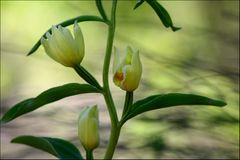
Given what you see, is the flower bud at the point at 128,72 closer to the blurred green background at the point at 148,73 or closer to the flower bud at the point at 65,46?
the flower bud at the point at 65,46

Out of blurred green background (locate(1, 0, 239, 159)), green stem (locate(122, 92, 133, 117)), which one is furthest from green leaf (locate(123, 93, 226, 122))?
blurred green background (locate(1, 0, 239, 159))

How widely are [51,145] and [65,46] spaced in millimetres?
100

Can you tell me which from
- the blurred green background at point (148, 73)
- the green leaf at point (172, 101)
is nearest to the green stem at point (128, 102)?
the green leaf at point (172, 101)

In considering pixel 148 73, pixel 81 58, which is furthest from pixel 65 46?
pixel 148 73

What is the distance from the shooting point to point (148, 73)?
179cm

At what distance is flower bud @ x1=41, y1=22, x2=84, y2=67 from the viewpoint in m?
0.48

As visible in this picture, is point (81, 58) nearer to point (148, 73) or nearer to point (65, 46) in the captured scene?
point (65, 46)

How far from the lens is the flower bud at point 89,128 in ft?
1.66

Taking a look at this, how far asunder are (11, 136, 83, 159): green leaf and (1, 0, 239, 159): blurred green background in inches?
36.7

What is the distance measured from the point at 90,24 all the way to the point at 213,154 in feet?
2.22

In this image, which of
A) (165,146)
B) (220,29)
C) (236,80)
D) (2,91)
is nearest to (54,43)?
(165,146)

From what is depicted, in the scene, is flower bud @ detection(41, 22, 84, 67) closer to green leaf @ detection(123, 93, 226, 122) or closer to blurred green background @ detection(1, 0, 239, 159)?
green leaf @ detection(123, 93, 226, 122)

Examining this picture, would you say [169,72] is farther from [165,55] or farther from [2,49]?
[2,49]

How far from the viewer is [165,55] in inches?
73.0
